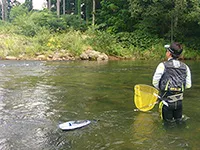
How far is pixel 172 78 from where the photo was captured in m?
4.69

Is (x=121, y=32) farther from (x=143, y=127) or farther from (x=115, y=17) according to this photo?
(x=143, y=127)

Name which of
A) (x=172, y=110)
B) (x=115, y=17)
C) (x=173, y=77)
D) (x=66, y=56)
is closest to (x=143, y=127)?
(x=172, y=110)

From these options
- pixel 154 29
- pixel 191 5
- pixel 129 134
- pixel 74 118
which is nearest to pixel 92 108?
pixel 74 118

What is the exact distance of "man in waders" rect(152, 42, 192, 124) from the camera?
4.70 m

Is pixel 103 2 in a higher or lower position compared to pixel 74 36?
higher

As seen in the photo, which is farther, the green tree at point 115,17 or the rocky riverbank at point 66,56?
the green tree at point 115,17

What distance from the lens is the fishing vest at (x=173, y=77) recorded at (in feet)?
15.4

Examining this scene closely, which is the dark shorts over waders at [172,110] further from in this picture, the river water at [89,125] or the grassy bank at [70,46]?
the grassy bank at [70,46]

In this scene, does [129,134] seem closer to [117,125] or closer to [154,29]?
[117,125]

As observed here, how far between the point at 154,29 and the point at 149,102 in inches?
1025

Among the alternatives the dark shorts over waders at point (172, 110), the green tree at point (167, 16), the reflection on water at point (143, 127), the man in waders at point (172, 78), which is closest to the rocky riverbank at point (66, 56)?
the green tree at point (167, 16)

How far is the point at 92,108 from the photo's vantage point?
658 cm

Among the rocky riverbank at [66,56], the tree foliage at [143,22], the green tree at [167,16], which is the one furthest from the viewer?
the tree foliage at [143,22]

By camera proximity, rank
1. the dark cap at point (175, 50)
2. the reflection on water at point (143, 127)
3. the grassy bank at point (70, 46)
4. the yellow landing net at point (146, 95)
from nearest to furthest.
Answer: the reflection on water at point (143, 127)
the dark cap at point (175, 50)
the yellow landing net at point (146, 95)
the grassy bank at point (70, 46)
